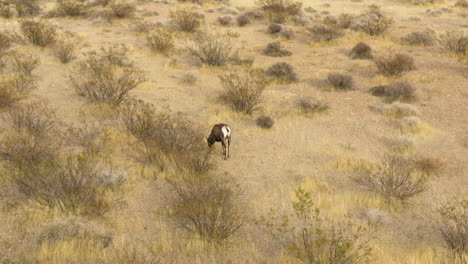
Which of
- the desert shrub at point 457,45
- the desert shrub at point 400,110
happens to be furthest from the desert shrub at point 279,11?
the desert shrub at point 400,110

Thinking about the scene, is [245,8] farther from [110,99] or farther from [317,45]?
[110,99]

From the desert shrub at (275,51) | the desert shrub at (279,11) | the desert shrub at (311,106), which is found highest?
the desert shrub at (279,11)

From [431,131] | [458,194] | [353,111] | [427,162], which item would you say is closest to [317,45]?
[353,111]

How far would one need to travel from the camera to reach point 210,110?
10242mm

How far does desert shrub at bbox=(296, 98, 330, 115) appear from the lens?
10312 millimetres

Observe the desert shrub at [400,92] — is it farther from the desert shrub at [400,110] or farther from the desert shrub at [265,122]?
the desert shrub at [265,122]

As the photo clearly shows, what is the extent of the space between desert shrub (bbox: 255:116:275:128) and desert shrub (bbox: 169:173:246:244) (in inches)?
139

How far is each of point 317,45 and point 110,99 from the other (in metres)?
12.6

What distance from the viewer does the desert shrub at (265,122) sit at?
30.5 feet

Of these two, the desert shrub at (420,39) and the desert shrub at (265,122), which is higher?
the desert shrub at (420,39)

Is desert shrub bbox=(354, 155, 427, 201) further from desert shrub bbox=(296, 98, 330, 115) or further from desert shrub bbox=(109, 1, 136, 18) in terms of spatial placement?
desert shrub bbox=(109, 1, 136, 18)

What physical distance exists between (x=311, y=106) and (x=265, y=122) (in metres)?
2.11

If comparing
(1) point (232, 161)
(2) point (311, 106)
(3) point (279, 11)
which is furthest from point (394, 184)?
(3) point (279, 11)

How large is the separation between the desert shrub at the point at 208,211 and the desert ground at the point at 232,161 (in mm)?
30
